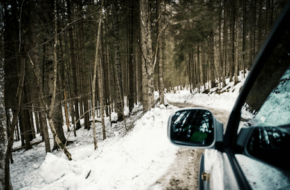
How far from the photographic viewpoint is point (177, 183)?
119 inches

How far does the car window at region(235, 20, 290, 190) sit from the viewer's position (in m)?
0.82

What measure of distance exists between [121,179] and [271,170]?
3.38m

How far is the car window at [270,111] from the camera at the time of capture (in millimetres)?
818

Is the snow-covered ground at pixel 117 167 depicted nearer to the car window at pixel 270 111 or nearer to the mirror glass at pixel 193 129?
the mirror glass at pixel 193 129

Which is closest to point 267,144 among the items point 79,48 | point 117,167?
point 117,167

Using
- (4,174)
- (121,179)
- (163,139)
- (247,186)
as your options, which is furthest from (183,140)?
(4,174)

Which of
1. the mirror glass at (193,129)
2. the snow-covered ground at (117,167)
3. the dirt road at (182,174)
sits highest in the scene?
the mirror glass at (193,129)

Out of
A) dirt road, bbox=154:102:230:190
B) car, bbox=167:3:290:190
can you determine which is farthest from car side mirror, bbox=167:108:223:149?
dirt road, bbox=154:102:230:190

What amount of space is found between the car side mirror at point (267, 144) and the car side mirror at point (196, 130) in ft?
0.60

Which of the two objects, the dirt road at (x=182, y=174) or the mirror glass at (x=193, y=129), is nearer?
the mirror glass at (x=193, y=129)

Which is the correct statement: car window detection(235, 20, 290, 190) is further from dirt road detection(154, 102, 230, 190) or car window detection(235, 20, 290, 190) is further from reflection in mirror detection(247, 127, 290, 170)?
dirt road detection(154, 102, 230, 190)

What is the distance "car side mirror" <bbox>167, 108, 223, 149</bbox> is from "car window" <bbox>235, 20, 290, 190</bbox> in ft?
0.64

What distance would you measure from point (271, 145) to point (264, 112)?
12.4 inches

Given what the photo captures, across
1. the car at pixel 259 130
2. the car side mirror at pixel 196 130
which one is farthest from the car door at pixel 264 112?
the car side mirror at pixel 196 130
